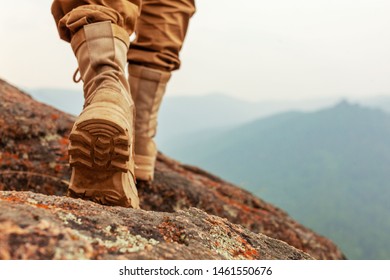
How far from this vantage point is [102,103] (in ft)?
9.55

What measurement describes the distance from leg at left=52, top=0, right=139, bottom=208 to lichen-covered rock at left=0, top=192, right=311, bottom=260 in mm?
643

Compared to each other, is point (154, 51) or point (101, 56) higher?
point (154, 51)

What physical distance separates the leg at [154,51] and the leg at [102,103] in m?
0.77

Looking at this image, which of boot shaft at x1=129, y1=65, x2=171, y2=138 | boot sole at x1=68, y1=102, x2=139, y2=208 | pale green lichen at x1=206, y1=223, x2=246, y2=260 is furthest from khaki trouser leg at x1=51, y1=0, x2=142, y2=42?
pale green lichen at x1=206, y1=223, x2=246, y2=260

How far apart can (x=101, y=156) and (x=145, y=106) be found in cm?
182

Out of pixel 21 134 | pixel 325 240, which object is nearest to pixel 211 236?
pixel 21 134

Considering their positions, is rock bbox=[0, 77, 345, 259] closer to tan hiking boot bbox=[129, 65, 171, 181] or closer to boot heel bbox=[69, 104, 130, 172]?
tan hiking boot bbox=[129, 65, 171, 181]

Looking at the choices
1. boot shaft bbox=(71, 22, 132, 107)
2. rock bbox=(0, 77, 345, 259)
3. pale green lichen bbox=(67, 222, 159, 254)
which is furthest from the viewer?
rock bbox=(0, 77, 345, 259)

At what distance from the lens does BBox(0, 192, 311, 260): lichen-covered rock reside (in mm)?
1609

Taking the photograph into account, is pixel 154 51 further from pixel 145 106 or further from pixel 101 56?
pixel 101 56

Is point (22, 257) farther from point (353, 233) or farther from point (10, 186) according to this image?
point (353, 233)

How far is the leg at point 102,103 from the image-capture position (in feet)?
9.21

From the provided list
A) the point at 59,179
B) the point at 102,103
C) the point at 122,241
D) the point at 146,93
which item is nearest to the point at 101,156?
the point at 102,103

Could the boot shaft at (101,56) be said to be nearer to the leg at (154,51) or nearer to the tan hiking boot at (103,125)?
the tan hiking boot at (103,125)
